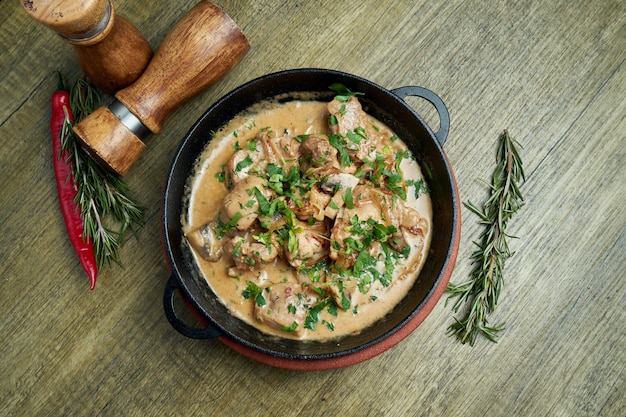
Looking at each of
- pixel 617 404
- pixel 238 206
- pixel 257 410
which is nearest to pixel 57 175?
pixel 238 206

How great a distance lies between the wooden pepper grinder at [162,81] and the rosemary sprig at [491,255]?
1.79 meters

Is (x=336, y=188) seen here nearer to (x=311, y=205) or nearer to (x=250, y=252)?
(x=311, y=205)

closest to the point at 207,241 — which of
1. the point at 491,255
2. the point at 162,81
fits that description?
the point at 162,81

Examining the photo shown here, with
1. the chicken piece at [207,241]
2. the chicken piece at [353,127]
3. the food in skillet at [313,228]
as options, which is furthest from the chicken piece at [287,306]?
the chicken piece at [353,127]

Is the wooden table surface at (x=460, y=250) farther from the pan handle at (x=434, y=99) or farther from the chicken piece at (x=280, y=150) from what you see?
the chicken piece at (x=280, y=150)

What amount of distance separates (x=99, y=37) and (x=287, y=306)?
177 centimetres

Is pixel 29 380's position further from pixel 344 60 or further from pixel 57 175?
pixel 344 60

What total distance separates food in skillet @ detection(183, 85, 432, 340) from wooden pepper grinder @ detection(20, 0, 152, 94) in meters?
0.75

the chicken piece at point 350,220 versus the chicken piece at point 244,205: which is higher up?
the chicken piece at point 244,205

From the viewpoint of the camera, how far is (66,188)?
136 inches

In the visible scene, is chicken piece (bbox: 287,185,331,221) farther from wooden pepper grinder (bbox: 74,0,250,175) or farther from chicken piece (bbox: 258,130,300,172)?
wooden pepper grinder (bbox: 74,0,250,175)

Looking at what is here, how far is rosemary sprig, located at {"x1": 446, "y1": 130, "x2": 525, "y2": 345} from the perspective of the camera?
347 centimetres

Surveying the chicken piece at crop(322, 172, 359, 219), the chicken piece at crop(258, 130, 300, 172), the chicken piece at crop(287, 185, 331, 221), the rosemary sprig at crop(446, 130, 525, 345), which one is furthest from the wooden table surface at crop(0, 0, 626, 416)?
the chicken piece at crop(287, 185, 331, 221)

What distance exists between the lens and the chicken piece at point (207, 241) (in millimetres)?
3307
